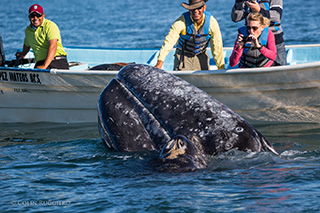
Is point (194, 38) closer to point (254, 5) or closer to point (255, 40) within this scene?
point (254, 5)

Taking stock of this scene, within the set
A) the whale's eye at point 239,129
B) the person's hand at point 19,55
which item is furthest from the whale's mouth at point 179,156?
the person's hand at point 19,55

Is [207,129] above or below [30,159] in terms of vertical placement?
above

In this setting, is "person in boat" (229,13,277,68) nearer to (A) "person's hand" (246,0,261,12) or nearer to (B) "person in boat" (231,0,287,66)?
(B) "person in boat" (231,0,287,66)

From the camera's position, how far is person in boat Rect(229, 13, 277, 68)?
28.2 feet

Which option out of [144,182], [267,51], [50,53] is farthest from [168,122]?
[50,53]

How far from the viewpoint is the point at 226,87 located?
401 inches

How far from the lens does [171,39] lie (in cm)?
980

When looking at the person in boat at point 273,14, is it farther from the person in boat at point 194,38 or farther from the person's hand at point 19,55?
the person's hand at point 19,55

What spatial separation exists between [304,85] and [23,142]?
5389mm

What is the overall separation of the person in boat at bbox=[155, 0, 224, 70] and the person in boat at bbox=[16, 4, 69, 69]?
8.45ft

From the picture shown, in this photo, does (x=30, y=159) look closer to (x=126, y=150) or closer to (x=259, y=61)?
(x=126, y=150)

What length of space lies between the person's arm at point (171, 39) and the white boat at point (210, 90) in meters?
0.50

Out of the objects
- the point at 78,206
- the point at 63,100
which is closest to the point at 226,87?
the point at 63,100

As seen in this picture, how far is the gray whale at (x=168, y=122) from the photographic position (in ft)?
17.9
